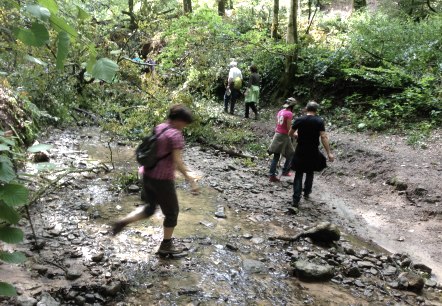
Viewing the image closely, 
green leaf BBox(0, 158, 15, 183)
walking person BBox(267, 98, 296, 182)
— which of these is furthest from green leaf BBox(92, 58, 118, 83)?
walking person BBox(267, 98, 296, 182)

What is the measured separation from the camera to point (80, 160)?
8242 millimetres

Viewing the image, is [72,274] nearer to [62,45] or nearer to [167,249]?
[167,249]

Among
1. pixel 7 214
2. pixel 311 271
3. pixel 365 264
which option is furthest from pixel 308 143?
pixel 7 214

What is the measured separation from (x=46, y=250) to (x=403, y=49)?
42.9 ft

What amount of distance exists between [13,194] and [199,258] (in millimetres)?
3504

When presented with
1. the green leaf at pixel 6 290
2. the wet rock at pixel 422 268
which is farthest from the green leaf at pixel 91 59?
the wet rock at pixel 422 268

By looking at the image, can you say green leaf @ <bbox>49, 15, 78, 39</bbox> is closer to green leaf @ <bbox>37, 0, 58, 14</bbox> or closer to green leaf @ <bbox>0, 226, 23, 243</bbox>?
green leaf @ <bbox>37, 0, 58, 14</bbox>

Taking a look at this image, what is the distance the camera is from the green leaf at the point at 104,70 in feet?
3.97

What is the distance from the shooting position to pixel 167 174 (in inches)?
178

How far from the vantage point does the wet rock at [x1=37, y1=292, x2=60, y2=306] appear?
330 centimetres

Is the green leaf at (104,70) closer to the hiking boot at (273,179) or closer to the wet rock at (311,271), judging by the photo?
the wet rock at (311,271)

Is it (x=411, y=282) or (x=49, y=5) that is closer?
(x=49, y=5)

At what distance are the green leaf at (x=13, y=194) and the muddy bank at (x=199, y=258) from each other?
6.92 feet

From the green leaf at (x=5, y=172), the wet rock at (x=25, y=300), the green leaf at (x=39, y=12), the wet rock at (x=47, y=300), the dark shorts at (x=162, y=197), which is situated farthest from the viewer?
the dark shorts at (x=162, y=197)
